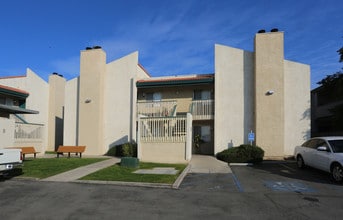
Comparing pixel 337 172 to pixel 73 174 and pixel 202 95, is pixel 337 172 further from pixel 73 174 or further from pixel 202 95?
pixel 202 95

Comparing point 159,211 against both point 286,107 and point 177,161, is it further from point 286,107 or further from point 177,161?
point 286,107

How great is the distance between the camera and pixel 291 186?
10.3 m

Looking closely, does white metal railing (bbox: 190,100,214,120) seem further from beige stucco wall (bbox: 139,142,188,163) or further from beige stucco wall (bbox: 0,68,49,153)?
beige stucco wall (bbox: 0,68,49,153)

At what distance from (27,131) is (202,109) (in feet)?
39.8

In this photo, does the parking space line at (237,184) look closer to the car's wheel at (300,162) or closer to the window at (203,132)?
the car's wheel at (300,162)

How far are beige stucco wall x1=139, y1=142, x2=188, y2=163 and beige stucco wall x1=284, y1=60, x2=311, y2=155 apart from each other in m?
7.49

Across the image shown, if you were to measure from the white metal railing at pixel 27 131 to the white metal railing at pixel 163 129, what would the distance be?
8.14 metres

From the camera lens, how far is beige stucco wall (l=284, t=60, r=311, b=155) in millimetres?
20281

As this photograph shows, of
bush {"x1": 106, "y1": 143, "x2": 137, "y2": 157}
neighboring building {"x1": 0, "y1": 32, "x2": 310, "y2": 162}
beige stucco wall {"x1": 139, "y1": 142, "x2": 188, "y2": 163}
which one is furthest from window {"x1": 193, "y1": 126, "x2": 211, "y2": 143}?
beige stucco wall {"x1": 139, "y1": 142, "x2": 188, "y2": 163}

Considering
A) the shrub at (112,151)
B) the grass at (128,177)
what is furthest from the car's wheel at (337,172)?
the shrub at (112,151)

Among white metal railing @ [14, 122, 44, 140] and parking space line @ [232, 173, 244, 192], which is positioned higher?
white metal railing @ [14, 122, 44, 140]

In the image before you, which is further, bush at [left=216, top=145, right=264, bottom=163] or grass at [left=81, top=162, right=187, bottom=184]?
bush at [left=216, top=145, right=264, bottom=163]

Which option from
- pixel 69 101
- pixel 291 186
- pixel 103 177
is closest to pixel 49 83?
pixel 69 101

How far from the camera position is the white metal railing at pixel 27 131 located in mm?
19661
